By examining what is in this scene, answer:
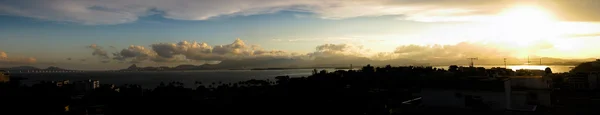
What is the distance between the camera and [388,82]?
59.2 meters

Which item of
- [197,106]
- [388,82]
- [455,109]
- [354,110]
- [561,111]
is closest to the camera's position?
[455,109]

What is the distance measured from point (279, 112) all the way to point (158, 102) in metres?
12.0

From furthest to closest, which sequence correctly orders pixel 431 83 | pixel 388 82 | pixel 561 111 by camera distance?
pixel 388 82 < pixel 431 83 < pixel 561 111

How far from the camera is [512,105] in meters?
19.0

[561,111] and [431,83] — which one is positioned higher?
[431,83]

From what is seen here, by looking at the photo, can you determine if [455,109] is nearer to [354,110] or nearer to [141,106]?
[354,110]

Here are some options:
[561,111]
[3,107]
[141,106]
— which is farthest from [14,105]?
[561,111]

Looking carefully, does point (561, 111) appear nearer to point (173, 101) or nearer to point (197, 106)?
point (197, 106)

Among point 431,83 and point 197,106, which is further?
point 197,106

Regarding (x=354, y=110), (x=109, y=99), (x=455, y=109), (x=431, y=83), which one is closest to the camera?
(x=455, y=109)

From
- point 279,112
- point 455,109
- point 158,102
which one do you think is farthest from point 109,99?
point 455,109

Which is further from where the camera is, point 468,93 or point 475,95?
point 468,93

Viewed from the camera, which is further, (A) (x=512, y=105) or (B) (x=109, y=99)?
(B) (x=109, y=99)

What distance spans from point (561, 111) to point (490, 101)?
11.0 feet
